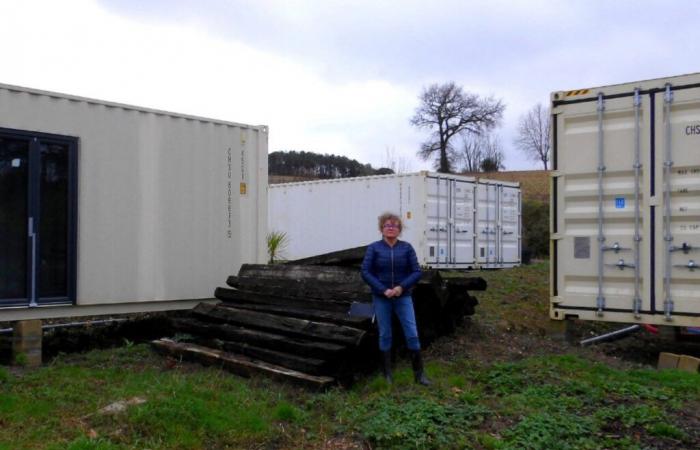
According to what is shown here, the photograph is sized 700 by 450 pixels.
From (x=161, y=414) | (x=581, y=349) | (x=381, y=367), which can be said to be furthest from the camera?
(x=581, y=349)

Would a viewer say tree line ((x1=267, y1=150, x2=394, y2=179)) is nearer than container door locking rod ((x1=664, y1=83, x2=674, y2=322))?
No

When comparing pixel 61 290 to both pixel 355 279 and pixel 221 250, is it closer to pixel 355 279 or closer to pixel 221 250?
pixel 221 250

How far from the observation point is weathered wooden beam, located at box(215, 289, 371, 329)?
687 cm

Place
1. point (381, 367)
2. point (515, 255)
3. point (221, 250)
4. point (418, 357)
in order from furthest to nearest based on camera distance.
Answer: point (515, 255) < point (221, 250) < point (381, 367) < point (418, 357)

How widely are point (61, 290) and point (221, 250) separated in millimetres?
2195

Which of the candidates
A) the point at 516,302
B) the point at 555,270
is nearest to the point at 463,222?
the point at 516,302

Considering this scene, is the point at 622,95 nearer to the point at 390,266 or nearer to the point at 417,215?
the point at 390,266

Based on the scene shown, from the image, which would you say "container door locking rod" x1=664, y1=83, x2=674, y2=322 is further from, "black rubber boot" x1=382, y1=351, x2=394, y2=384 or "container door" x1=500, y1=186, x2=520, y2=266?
"container door" x1=500, y1=186, x2=520, y2=266

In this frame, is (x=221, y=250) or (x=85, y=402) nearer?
(x=85, y=402)

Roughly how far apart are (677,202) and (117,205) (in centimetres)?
650

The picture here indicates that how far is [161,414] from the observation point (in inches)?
197

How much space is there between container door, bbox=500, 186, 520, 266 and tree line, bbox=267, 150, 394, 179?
2010 cm

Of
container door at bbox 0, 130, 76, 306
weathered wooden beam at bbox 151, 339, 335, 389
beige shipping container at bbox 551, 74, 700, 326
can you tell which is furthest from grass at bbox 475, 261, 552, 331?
container door at bbox 0, 130, 76, 306

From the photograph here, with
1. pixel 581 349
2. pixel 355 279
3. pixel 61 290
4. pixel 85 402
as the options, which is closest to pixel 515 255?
pixel 581 349
